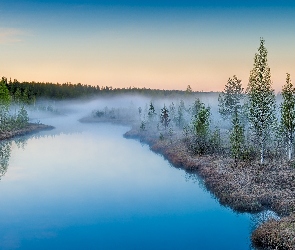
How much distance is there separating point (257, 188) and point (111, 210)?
13.5 m

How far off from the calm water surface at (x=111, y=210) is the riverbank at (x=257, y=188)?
1200mm

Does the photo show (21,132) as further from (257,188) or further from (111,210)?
(257,188)

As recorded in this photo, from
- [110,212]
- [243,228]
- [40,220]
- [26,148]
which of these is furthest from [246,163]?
[26,148]

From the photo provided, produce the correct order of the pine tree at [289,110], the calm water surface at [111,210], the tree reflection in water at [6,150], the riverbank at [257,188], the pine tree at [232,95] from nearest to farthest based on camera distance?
1. the riverbank at [257,188]
2. the calm water surface at [111,210]
3. the pine tree at [289,110]
4. the tree reflection in water at [6,150]
5. the pine tree at [232,95]

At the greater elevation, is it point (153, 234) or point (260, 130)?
point (260, 130)

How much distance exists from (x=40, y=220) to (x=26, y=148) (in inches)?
1646

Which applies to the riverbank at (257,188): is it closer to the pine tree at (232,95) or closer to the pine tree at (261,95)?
the pine tree at (261,95)

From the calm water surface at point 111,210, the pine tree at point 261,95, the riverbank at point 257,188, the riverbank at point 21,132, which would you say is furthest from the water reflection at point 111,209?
the riverbank at point 21,132

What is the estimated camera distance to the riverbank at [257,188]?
857 inches

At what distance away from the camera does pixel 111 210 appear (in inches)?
1188

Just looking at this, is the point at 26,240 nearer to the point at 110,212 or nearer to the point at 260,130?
the point at 110,212

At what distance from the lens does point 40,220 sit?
1083 inches

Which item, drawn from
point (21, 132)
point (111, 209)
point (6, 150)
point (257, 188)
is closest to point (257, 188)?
point (257, 188)

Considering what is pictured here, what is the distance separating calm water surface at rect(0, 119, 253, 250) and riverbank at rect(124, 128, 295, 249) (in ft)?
3.94
